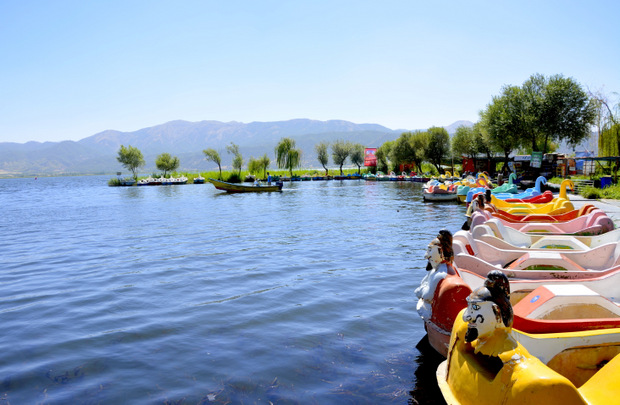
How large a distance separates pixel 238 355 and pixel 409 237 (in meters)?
13.0

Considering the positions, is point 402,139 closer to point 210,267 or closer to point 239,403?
point 210,267

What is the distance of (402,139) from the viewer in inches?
3533

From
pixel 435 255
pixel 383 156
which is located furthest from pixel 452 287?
pixel 383 156

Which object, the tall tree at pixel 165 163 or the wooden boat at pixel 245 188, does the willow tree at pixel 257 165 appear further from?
the wooden boat at pixel 245 188

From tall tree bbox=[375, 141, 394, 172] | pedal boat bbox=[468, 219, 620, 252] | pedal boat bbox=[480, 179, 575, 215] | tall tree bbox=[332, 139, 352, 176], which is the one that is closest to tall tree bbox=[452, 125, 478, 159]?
tall tree bbox=[375, 141, 394, 172]

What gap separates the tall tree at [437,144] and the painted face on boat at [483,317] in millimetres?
82083

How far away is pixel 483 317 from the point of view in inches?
143

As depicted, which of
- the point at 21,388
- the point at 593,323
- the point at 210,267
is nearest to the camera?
the point at 593,323

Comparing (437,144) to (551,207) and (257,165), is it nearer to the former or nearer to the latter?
(257,165)

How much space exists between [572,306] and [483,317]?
2.25 m

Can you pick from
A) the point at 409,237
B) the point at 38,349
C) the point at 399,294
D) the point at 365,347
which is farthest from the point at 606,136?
the point at 38,349

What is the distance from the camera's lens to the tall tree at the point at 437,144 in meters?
82.8

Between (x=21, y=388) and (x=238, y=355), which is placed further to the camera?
(x=238, y=355)

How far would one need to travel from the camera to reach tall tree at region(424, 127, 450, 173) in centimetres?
8275
